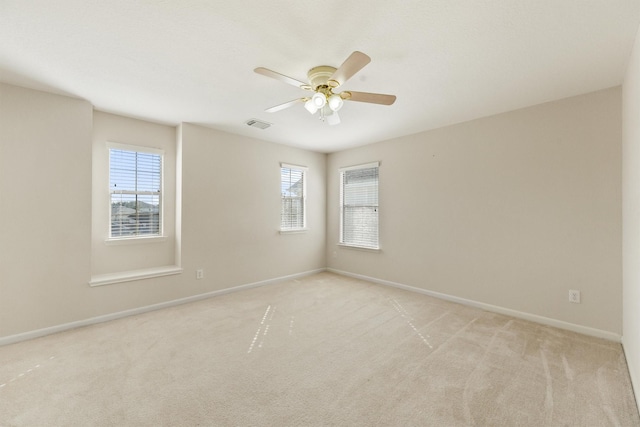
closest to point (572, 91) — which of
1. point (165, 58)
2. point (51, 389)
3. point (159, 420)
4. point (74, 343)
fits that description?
point (165, 58)

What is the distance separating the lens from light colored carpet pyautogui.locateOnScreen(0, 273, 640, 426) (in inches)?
68.7

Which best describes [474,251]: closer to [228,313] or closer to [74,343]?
[228,313]

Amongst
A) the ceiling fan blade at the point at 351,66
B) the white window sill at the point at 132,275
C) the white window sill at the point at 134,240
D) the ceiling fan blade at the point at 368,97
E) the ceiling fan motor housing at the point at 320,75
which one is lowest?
the white window sill at the point at 132,275

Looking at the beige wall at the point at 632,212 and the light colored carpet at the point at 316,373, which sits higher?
the beige wall at the point at 632,212

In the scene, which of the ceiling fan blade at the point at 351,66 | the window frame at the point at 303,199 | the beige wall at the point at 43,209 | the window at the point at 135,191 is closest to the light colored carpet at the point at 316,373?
the beige wall at the point at 43,209

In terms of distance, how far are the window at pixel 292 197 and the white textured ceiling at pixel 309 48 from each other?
2.03 metres

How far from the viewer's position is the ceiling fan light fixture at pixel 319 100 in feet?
7.20

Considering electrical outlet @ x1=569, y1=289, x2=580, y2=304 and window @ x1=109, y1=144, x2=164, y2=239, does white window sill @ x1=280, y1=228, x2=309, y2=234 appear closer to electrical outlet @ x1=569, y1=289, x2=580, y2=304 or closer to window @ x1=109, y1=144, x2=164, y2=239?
window @ x1=109, y1=144, x2=164, y2=239

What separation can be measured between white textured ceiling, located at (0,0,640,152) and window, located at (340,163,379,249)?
192cm

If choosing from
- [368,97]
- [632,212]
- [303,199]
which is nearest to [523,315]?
[632,212]

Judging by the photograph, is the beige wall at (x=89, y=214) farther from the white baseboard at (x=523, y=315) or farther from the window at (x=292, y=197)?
the white baseboard at (x=523, y=315)

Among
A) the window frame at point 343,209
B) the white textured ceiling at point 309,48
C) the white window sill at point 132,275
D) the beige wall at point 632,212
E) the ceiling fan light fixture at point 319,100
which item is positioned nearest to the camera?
the white textured ceiling at point 309,48

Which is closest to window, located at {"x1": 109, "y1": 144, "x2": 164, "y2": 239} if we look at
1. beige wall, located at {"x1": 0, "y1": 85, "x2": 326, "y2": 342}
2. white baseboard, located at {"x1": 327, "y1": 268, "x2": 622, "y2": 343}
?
beige wall, located at {"x1": 0, "y1": 85, "x2": 326, "y2": 342}

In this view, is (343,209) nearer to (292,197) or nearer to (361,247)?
(361,247)
